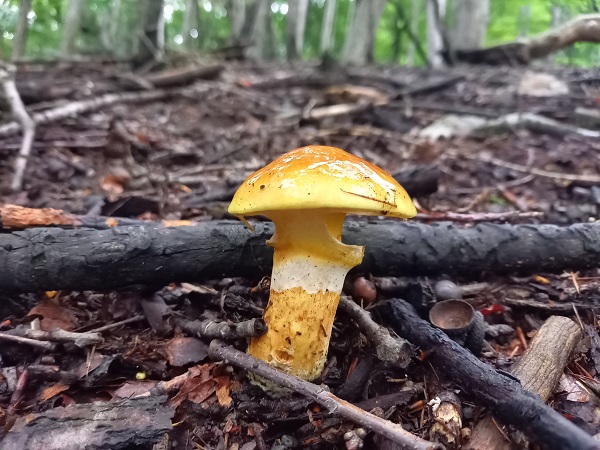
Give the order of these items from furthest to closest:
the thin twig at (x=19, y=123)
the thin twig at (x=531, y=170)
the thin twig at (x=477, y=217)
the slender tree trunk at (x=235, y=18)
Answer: the slender tree trunk at (x=235, y=18) < the thin twig at (x=531, y=170) < the thin twig at (x=19, y=123) < the thin twig at (x=477, y=217)

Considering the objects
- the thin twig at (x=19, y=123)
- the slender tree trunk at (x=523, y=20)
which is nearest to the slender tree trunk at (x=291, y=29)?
the slender tree trunk at (x=523, y=20)

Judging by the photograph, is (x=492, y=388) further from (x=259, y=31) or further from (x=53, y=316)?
(x=259, y=31)

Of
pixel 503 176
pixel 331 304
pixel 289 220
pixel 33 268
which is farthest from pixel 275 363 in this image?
pixel 503 176

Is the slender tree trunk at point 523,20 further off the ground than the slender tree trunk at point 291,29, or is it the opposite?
the slender tree trunk at point 523,20

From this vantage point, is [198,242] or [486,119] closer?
[198,242]

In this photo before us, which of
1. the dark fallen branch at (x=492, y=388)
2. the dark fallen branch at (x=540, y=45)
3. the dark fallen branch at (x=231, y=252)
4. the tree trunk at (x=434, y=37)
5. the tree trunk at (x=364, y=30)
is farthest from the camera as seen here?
the tree trunk at (x=364, y=30)

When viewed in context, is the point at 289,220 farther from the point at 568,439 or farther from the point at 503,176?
the point at 503,176

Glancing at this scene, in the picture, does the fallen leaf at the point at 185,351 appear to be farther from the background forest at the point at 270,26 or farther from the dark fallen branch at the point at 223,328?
the background forest at the point at 270,26
